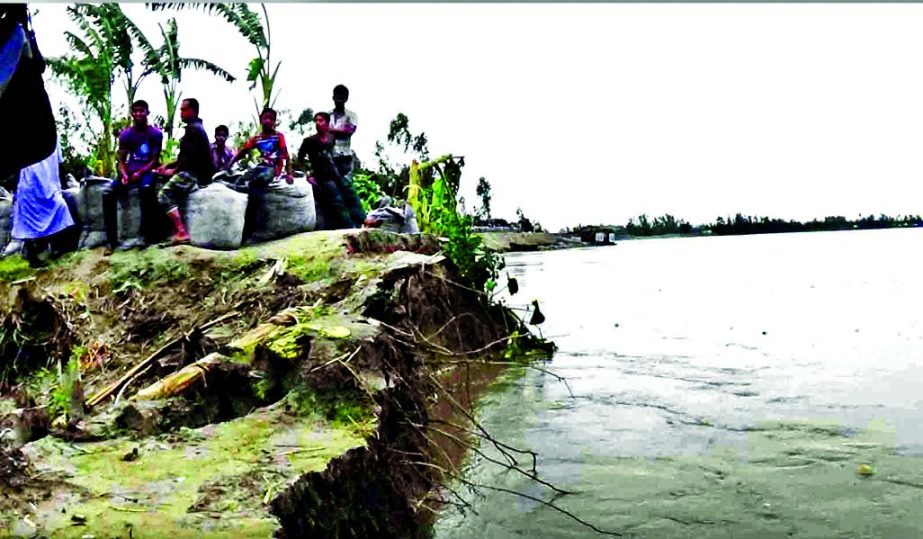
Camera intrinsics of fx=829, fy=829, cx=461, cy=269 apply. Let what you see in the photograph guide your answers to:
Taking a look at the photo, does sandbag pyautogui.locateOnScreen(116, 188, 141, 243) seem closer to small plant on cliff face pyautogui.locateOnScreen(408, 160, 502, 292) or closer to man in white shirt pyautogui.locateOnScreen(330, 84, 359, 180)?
man in white shirt pyautogui.locateOnScreen(330, 84, 359, 180)

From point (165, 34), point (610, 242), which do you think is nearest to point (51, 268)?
point (165, 34)

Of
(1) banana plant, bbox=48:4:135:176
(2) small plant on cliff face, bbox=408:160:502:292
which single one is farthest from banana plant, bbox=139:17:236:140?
(2) small plant on cliff face, bbox=408:160:502:292

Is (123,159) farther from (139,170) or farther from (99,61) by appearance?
(99,61)

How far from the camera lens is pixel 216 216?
6320 mm

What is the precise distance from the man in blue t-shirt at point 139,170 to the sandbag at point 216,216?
42cm

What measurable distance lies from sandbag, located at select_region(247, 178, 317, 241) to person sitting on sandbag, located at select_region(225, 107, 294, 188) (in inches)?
2.9

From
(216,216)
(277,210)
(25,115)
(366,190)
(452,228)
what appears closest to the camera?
(25,115)

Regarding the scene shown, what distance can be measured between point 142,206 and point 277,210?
1.09 meters

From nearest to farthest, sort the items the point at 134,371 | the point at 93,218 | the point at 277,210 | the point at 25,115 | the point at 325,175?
the point at 25,115 < the point at 134,371 < the point at 277,210 < the point at 93,218 < the point at 325,175

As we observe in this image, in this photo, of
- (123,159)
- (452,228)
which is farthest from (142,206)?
(452,228)

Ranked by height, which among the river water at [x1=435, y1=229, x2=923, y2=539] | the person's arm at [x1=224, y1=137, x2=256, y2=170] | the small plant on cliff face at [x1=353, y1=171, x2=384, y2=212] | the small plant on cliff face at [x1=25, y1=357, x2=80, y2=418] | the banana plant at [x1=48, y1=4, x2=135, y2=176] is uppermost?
the banana plant at [x1=48, y1=4, x2=135, y2=176]

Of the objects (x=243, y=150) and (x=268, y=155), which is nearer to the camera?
(x=268, y=155)

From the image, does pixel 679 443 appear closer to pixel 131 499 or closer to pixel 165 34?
pixel 131 499

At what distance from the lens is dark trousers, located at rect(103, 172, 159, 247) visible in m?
6.62
